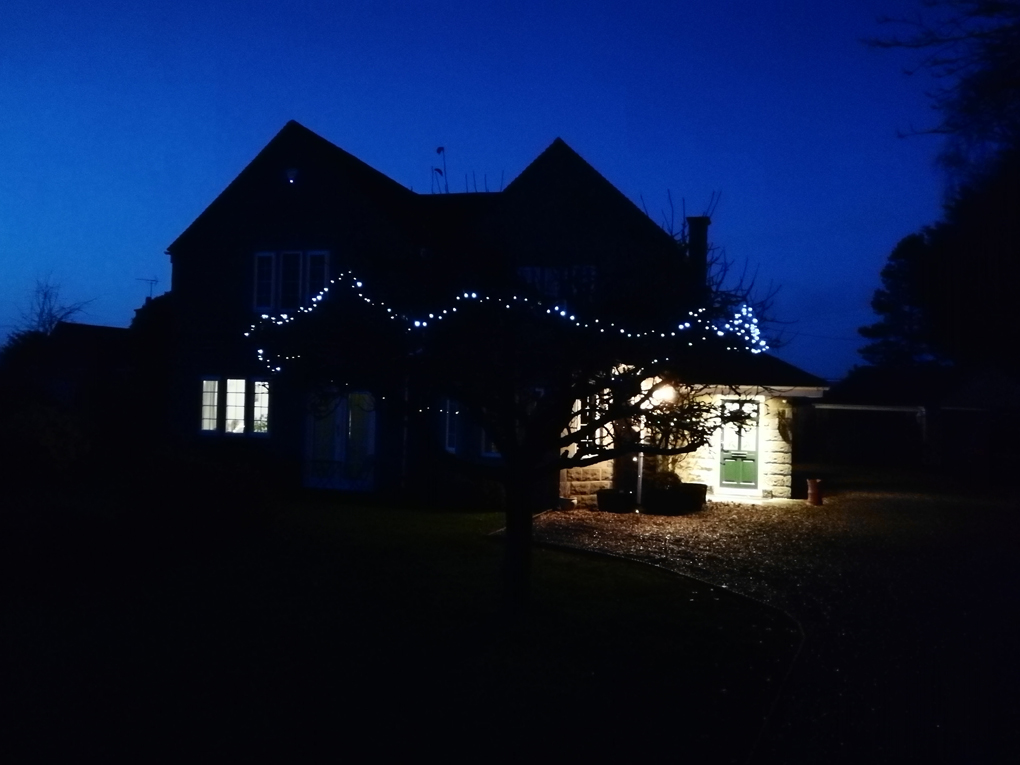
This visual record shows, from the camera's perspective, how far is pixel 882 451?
1547 inches

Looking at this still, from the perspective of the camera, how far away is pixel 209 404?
22922 mm

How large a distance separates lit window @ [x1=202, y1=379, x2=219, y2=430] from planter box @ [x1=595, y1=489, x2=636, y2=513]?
8.93 m

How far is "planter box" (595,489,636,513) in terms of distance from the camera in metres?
19.0

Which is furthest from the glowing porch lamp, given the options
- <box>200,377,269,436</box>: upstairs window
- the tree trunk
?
<box>200,377,269,436</box>: upstairs window

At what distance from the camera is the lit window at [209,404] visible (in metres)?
22.9

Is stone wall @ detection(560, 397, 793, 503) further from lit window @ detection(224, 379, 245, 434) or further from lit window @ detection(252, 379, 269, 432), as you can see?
lit window @ detection(224, 379, 245, 434)

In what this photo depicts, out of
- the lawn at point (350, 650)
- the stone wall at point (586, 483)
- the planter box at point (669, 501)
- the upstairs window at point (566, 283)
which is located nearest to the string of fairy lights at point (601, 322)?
the upstairs window at point (566, 283)

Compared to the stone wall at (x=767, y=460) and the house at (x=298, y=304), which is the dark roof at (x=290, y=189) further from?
the stone wall at (x=767, y=460)

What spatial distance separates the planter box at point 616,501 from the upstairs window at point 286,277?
23.5 ft

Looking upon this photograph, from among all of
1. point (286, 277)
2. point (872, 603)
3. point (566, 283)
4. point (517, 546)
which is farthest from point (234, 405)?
point (872, 603)

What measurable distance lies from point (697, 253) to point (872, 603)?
13.3 feet

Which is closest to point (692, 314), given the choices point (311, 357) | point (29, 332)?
point (311, 357)

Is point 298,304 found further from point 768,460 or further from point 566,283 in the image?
point 566,283

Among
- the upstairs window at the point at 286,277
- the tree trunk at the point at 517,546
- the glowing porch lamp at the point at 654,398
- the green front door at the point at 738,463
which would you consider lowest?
the tree trunk at the point at 517,546
